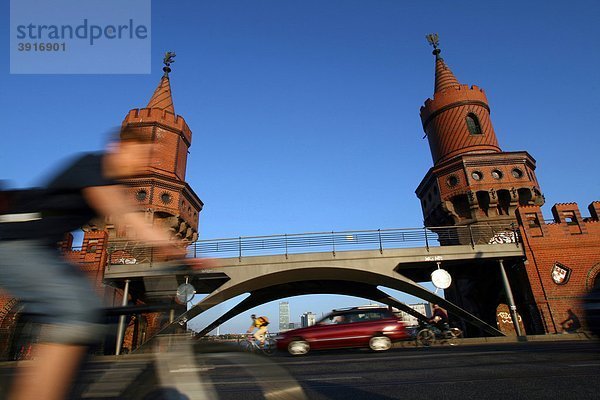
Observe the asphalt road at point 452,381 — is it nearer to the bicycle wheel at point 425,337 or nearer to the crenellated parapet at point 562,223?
the bicycle wheel at point 425,337

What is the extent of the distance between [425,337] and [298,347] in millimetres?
5417

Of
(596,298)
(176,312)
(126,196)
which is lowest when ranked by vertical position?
(596,298)

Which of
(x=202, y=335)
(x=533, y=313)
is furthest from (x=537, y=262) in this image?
(x=202, y=335)

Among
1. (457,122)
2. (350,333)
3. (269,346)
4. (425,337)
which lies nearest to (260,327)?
(269,346)

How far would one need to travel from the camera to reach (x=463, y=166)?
24812 mm

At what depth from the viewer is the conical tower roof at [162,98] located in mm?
30516

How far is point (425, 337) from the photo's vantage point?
45.9 feet

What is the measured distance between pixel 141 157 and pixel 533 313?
2062 centimetres

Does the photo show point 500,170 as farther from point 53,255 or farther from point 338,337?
point 53,255

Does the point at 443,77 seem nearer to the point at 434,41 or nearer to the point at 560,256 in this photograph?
the point at 434,41

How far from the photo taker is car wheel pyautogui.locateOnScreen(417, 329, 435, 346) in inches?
548

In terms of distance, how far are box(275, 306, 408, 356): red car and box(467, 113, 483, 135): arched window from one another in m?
20.7

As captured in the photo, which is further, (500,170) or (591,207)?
(500,170)

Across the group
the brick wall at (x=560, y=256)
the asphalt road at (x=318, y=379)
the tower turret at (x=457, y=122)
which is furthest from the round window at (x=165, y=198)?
the brick wall at (x=560, y=256)
